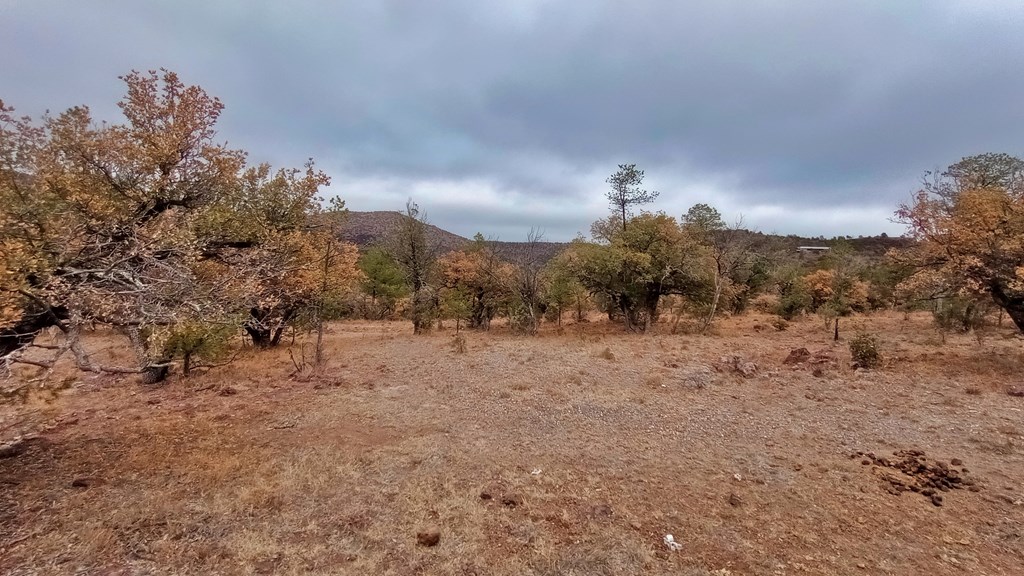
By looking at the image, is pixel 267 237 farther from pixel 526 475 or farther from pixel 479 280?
pixel 479 280

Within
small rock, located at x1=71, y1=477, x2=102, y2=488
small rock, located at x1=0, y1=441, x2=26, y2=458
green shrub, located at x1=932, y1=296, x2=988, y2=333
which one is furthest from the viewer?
green shrub, located at x1=932, y1=296, x2=988, y2=333

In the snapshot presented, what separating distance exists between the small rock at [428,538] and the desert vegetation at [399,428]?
0.13 feet

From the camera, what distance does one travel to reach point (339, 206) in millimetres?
15180

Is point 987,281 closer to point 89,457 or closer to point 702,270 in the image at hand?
point 702,270

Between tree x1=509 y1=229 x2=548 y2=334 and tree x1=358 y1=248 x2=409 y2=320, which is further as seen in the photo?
tree x1=358 y1=248 x2=409 y2=320

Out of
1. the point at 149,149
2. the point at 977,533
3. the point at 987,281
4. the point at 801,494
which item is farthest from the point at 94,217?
the point at 987,281

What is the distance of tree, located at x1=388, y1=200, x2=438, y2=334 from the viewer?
22922mm

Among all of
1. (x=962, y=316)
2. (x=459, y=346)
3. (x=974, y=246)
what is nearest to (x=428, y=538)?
(x=459, y=346)

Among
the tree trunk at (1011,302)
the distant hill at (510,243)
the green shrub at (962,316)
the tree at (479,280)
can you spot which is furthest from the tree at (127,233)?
the green shrub at (962,316)

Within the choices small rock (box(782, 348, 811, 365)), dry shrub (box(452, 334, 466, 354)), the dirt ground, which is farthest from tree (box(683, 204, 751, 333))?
dry shrub (box(452, 334, 466, 354))

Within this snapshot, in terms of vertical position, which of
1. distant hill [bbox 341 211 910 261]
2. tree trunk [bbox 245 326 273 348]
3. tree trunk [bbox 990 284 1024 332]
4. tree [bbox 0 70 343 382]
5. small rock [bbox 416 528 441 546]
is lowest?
small rock [bbox 416 528 441 546]

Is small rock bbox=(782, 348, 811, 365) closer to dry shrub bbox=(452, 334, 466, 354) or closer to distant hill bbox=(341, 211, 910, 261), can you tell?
distant hill bbox=(341, 211, 910, 261)

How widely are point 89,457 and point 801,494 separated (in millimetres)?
9761

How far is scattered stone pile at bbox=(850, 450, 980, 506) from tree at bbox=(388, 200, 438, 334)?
19.2 metres
